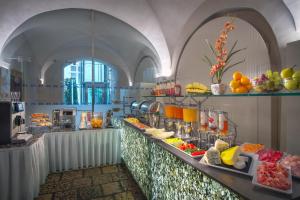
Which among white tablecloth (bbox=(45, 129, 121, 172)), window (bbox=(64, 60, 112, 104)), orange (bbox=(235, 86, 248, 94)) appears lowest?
white tablecloth (bbox=(45, 129, 121, 172))

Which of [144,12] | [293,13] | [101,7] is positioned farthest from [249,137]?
[101,7]

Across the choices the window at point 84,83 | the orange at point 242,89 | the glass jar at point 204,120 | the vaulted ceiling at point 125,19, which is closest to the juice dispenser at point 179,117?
the glass jar at point 204,120

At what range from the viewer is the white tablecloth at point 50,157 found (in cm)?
243

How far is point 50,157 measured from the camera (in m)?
3.50

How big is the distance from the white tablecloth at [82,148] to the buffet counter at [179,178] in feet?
3.28

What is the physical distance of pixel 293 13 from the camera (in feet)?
6.17

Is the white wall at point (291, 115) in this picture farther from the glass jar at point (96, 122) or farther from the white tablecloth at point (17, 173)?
the glass jar at point (96, 122)

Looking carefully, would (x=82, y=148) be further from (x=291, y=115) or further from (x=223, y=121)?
(x=291, y=115)

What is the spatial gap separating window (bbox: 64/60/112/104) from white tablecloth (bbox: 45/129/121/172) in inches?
183

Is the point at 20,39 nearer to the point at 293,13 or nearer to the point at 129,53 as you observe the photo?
the point at 129,53

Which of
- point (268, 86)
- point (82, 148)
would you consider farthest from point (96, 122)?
point (268, 86)

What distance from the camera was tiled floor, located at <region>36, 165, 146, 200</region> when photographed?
2785 mm

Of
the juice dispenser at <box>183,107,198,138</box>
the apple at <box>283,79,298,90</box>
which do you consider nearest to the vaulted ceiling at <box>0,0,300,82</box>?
the apple at <box>283,79,298,90</box>

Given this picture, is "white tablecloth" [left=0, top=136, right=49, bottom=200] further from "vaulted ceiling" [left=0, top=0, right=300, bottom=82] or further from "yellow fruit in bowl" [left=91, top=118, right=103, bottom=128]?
"vaulted ceiling" [left=0, top=0, right=300, bottom=82]
